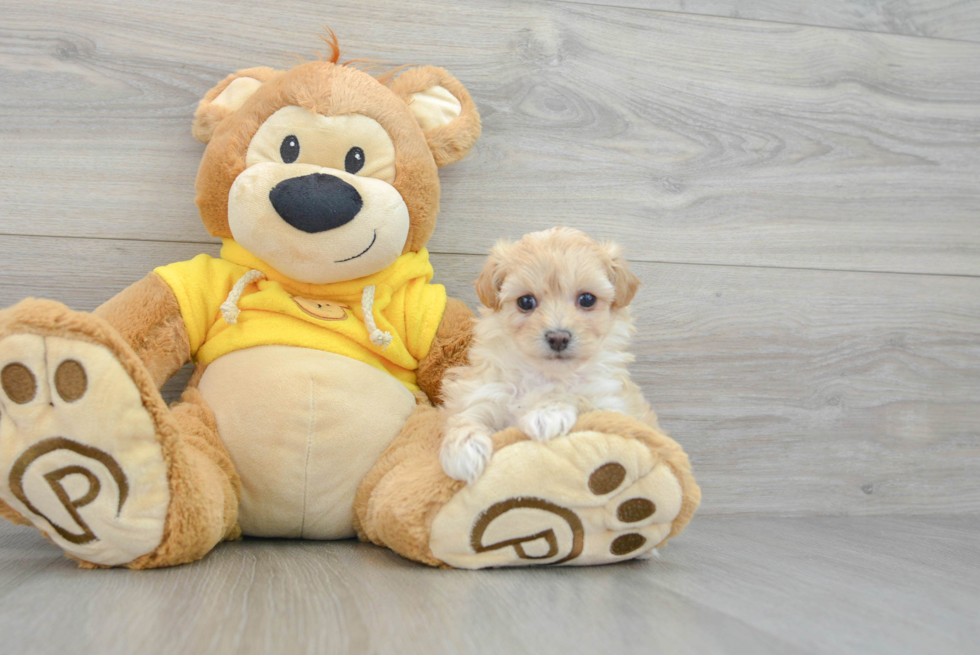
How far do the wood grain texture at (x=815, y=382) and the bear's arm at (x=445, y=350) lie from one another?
0.19 m

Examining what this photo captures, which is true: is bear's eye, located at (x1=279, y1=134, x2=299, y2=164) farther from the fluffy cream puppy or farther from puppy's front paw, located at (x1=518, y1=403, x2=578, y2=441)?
puppy's front paw, located at (x1=518, y1=403, x2=578, y2=441)

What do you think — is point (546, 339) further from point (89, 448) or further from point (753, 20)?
point (753, 20)

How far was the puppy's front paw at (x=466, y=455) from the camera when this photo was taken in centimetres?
99

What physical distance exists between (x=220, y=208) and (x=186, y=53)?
1.35 feet

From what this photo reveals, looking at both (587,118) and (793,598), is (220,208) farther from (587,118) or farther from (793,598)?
(793,598)

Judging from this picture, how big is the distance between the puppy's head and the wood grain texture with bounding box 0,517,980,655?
345 millimetres

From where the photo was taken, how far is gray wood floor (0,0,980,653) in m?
1.39

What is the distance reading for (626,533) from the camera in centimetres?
A: 103

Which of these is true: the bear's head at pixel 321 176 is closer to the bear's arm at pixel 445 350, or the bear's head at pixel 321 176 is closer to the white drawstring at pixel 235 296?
the white drawstring at pixel 235 296

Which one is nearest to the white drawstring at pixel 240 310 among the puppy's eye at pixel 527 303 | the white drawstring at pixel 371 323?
the white drawstring at pixel 371 323

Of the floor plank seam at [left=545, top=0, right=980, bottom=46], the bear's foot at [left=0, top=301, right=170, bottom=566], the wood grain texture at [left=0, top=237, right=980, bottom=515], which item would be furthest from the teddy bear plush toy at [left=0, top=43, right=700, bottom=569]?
the floor plank seam at [left=545, top=0, right=980, bottom=46]

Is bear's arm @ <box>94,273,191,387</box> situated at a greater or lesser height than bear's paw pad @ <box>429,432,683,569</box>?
greater

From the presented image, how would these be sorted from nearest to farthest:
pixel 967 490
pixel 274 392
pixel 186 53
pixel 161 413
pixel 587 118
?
pixel 161 413, pixel 274 392, pixel 186 53, pixel 587 118, pixel 967 490

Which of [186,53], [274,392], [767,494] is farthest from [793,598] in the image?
[186,53]
